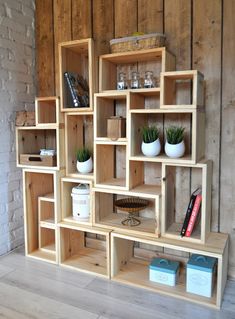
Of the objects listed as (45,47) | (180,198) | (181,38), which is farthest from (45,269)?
(181,38)

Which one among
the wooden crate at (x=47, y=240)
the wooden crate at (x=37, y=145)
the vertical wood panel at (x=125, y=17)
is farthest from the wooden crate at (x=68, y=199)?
the vertical wood panel at (x=125, y=17)

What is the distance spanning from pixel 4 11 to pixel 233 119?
173cm

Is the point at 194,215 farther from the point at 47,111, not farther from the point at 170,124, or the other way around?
the point at 47,111

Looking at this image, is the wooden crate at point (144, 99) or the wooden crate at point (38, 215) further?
the wooden crate at point (38, 215)

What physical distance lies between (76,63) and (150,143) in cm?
86

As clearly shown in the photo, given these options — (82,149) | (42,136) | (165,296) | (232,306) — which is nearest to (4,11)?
(42,136)

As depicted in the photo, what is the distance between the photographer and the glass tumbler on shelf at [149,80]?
1.88 metres

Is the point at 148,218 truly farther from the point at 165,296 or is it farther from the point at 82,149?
the point at 82,149

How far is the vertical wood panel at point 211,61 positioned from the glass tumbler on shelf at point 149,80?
10.8 inches

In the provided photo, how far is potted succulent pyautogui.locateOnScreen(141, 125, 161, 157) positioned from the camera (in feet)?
5.83

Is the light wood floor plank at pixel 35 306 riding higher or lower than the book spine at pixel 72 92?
lower

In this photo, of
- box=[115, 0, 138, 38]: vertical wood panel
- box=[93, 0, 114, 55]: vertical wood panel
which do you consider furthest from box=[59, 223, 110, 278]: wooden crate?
box=[115, 0, 138, 38]: vertical wood panel

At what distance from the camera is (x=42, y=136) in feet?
7.94

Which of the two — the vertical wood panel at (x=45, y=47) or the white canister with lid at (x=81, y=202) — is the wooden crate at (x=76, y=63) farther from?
the white canister with lid at (x=81, y=202)
